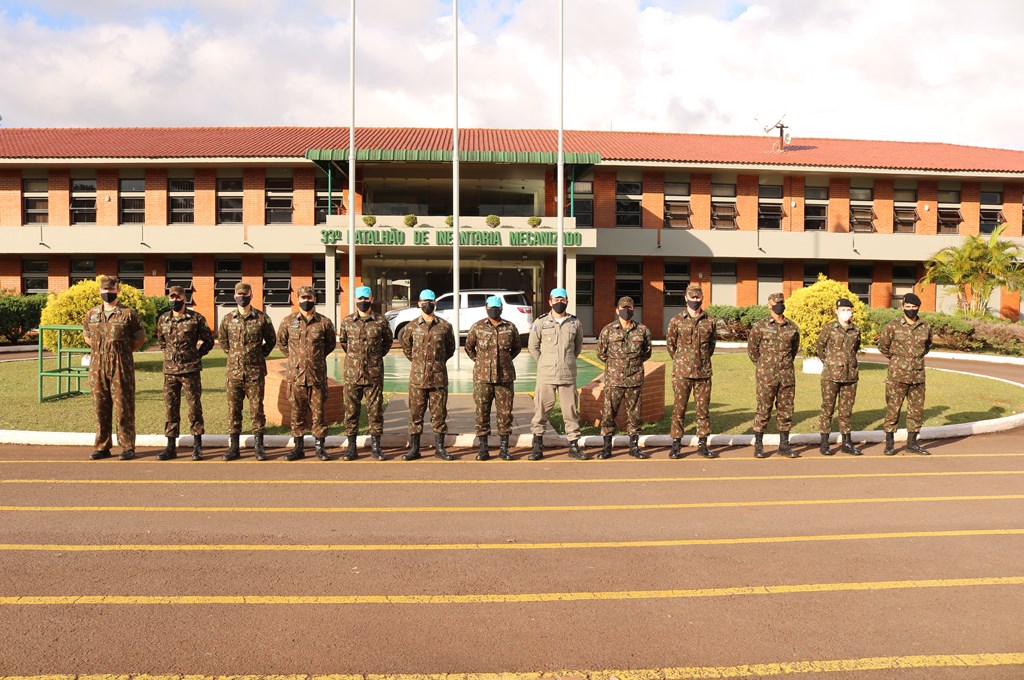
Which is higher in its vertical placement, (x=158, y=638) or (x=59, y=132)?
(x=59, y=132)

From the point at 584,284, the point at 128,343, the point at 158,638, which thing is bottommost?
the point at 158,638

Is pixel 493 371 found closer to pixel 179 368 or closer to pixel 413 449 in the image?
pixel 413 449

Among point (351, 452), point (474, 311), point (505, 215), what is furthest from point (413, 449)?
point (505, 215)

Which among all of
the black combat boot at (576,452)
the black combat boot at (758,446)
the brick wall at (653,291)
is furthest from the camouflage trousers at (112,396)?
the brick wall at (653,291)

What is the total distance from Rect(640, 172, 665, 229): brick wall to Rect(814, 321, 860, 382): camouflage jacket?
2081 centimetres

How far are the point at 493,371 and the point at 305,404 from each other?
2167mm

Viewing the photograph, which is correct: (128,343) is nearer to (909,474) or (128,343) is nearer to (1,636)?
(1,636)

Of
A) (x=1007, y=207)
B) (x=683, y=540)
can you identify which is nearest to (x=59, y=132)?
(x=683, y=540)

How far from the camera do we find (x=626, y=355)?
848 centimetres

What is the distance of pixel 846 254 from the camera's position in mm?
29906

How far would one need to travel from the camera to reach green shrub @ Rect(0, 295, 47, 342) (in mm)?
24094

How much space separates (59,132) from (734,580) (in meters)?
37.2

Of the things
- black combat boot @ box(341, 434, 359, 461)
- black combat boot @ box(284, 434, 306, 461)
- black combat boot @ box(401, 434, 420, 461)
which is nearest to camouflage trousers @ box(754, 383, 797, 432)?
black combat boot @ box(401, 434, 420, 461)

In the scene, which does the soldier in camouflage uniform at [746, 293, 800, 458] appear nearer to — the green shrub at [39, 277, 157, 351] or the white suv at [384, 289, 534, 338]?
the green shrub at [39, 277, 157, 351]
